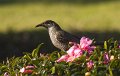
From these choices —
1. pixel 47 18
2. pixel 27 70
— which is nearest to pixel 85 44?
pixel 27 70

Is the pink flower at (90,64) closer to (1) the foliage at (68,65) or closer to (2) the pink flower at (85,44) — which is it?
(1) the foliage at (68,65)

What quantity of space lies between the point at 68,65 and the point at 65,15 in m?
17.6

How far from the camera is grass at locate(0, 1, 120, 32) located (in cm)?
1942

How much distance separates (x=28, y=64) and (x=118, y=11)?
17342mm

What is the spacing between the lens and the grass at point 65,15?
1942cm

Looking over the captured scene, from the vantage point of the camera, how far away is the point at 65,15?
74.9ft

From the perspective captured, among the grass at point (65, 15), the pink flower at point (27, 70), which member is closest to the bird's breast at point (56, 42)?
the pink flower at point (27, 70)

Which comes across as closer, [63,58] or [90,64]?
[90,64]

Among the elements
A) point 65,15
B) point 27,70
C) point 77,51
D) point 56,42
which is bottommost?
point 65,15

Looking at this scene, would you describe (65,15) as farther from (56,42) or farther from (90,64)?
(90,64)

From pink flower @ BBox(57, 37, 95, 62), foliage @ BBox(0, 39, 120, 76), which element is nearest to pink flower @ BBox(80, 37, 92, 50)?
pink flower @ BBox(57, 37, 95, 62)

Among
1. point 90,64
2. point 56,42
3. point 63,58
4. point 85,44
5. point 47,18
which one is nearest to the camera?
point 90,64

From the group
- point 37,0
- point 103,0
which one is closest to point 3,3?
point 37,0

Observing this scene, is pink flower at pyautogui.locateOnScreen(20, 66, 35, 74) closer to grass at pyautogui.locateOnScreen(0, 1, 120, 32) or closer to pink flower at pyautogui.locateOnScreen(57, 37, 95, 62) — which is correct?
pink flower at pyautogui.locateOnScreen(57, 37, 95, 62)
